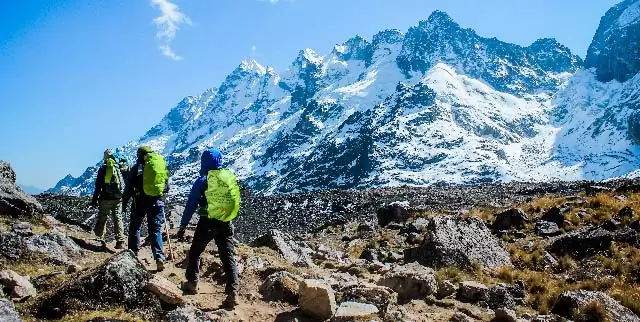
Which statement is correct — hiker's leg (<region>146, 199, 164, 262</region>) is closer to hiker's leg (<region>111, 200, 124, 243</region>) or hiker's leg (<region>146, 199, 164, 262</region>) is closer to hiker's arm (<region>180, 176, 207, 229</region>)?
hiker's arm (<region>180, 176, 207, 229</region>)

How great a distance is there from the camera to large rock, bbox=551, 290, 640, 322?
9446 millimetres

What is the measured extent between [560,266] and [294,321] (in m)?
9.62

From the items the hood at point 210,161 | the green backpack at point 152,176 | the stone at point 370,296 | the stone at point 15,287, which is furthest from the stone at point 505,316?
the stone at point 15,287

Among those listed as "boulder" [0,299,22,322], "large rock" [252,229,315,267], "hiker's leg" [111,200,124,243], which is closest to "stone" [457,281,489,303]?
"large rock" [252,229,315,267]

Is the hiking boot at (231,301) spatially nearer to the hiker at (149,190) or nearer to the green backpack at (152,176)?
the hiker at (149,190)

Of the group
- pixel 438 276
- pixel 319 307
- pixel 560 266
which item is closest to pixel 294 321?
pixel 319 307

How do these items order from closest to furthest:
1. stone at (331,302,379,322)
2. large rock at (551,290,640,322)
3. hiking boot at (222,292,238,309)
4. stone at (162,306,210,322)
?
stone at (162,306,210,322)
stone at (331,302,379,322)
hiking boot at (222,292,238,309)
large rock at (551,290,640,322)

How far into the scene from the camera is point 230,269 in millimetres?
Answer: 8805

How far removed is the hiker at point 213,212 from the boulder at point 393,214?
749 inches

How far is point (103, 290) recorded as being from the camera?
296 inches

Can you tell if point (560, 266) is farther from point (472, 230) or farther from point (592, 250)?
point (472, 230)

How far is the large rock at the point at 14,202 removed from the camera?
48.2ft

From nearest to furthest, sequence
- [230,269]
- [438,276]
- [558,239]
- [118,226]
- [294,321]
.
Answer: [294,321]
[230,269]
[438,276]
[118,226]
[558,239]

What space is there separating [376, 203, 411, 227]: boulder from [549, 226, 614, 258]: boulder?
11.5 meters
